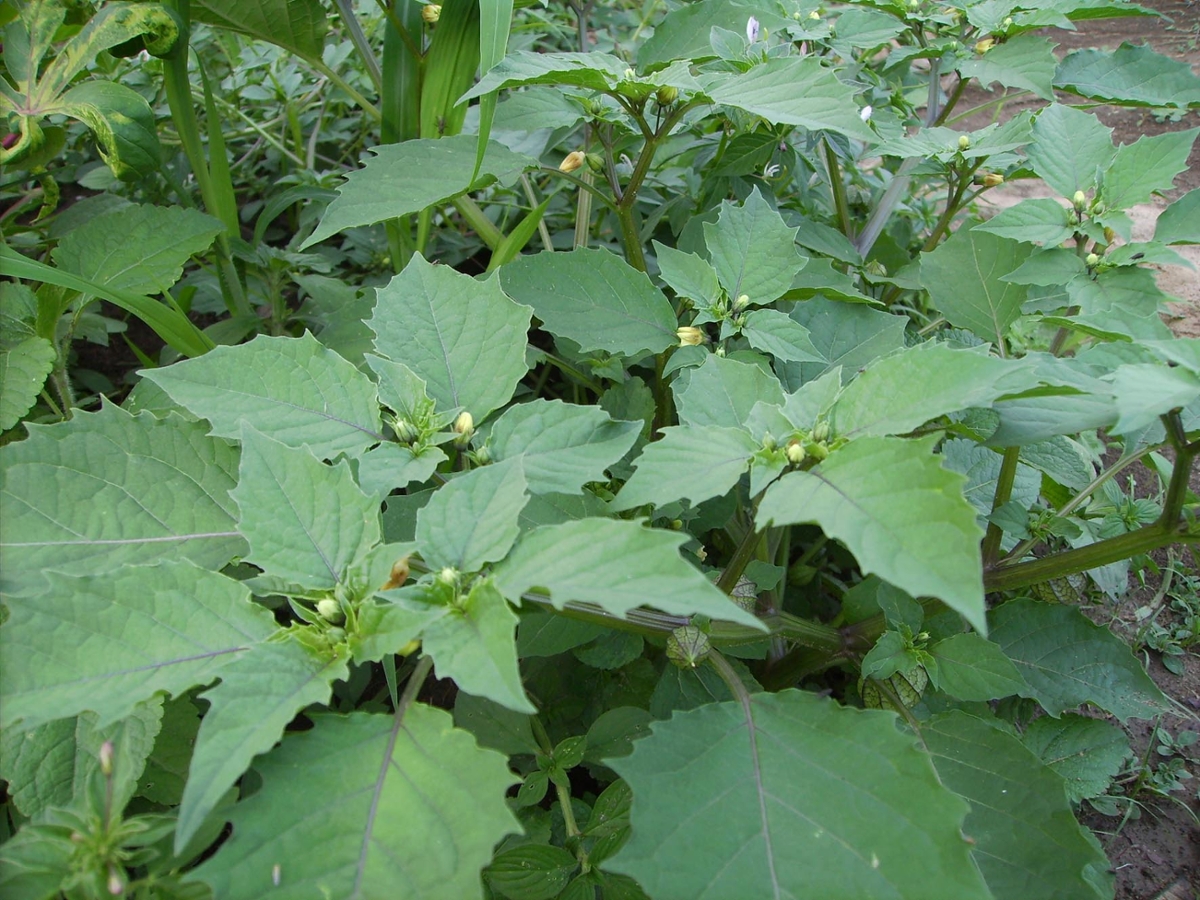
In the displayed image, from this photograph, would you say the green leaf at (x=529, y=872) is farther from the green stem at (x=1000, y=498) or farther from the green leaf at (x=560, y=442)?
the green stem at (x=1000, y=498)

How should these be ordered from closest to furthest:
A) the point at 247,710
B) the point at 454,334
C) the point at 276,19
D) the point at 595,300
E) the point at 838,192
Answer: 1. the point at 247,710
2. the point at 454,334
3. the point at 595,300
4. the point at 276,19
5. the point at 838,192

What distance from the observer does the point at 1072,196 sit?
172cm

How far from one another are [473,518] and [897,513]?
1.93 ft

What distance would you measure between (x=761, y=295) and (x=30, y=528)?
4.82ft

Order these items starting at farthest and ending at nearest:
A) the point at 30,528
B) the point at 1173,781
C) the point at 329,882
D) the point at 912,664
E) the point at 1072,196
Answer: the point at 1173,781 < the point at 1072,196 < the point at 912,664 < the point at 30,528 < the point at 329,882

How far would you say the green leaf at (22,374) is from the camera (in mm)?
1657

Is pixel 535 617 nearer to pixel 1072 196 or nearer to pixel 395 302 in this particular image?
pixel 395 302

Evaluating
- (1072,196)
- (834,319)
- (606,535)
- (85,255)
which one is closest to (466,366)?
(606,535)

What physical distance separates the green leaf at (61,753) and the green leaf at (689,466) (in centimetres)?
81

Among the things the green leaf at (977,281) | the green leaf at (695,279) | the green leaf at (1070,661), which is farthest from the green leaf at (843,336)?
the green leaf at (1070,661)

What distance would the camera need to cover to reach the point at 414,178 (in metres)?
1.96

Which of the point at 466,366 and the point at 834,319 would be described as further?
the point at 834,319

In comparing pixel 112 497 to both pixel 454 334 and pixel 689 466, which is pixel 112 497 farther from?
pixel 689 466

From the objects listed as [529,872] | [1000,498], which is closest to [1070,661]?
[1000,498]
